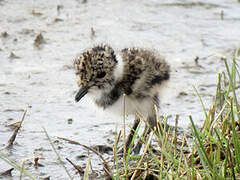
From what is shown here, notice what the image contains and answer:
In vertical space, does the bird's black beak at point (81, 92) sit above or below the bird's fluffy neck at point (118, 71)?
below

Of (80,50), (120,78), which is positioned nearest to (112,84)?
(120,78)

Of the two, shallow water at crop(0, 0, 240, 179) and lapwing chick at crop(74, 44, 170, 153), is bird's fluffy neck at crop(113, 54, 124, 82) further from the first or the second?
shallow water at crop(0, 0, 240, 179)

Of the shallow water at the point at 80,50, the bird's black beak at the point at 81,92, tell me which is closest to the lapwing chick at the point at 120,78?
the bird's black beak at the point at 81,92

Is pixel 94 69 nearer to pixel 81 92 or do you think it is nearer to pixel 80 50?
pixel 81 92

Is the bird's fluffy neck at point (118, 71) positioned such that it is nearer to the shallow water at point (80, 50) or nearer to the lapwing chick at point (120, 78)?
the lapwing chick at point (120, 78)

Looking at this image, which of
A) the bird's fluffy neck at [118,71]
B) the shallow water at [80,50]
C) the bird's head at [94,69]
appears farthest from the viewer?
the shallow water at [80,50]

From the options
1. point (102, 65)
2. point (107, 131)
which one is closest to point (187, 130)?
point (107, 131)
